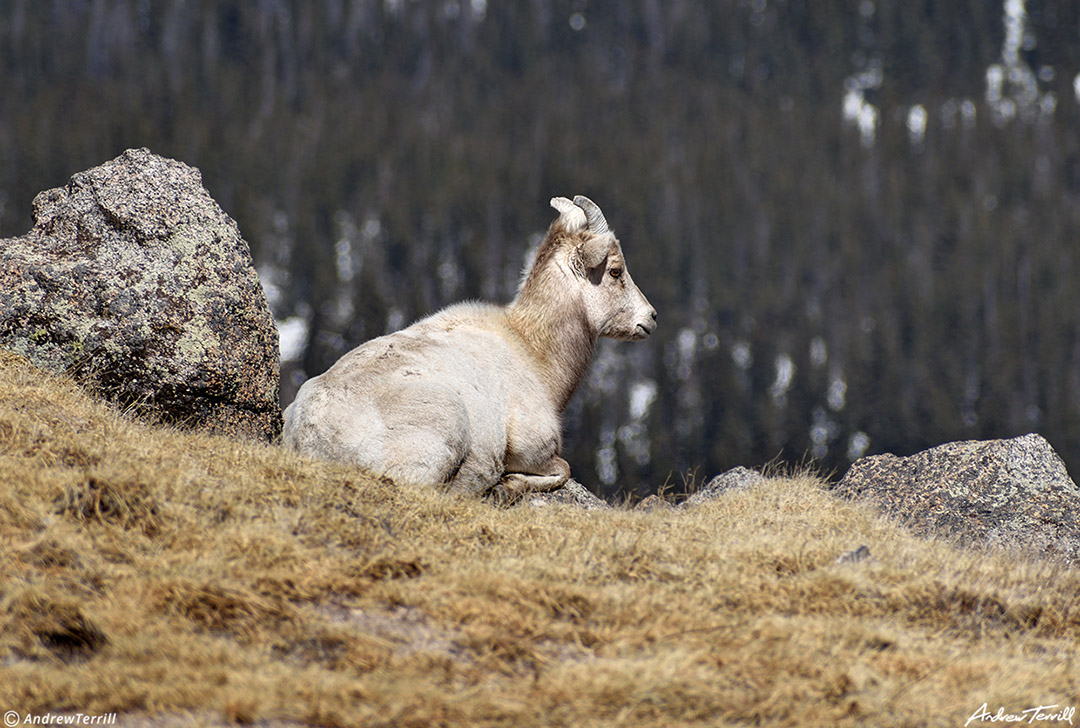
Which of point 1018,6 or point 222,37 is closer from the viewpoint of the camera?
point 222,37

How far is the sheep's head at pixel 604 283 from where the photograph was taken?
1185 centimetres

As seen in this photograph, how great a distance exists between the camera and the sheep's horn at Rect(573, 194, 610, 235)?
39.8 ft

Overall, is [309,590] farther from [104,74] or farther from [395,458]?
[104,74]

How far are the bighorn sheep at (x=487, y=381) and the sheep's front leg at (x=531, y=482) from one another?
13 mm

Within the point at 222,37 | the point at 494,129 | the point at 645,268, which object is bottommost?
the point at 645,268

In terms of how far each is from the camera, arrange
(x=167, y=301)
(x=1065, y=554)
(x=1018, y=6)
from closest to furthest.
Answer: (x=167, y=301), (x=1065, y=554), (x=1018, y=6)

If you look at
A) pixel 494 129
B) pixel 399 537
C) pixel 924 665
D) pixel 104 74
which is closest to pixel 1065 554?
pixel 924 665

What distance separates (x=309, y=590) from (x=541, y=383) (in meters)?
5.32

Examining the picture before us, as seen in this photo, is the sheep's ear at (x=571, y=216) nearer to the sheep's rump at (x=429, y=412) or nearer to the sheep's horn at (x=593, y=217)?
the sheep's horn at (x=593, y=217)

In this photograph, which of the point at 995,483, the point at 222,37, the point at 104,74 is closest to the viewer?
the point at 995,483

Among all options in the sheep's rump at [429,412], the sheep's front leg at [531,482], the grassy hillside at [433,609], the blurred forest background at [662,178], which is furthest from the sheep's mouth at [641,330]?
the blurred forest background at [662,178]

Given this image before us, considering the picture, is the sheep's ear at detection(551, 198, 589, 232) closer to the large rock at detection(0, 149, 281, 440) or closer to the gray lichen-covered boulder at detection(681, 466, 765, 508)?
the large rock at detection(0, 149, 281, 440)

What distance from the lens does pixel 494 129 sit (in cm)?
13438

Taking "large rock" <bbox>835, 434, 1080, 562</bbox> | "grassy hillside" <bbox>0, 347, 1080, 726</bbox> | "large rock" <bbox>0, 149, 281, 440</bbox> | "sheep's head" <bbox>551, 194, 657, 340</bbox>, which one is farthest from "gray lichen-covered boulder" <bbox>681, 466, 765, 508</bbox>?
"large rock" <bbox>0, 149, 281, 440</bbox>
